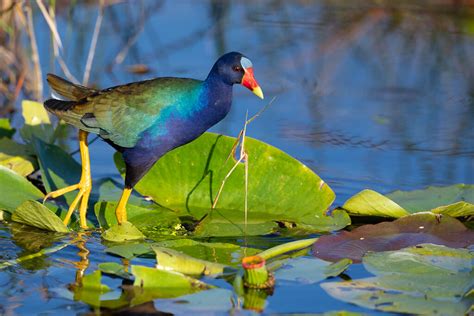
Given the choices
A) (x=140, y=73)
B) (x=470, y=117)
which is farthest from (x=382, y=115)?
(x=140, y=73)

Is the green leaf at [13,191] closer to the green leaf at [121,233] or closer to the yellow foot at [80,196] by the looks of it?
the yellow foot at [80,196]

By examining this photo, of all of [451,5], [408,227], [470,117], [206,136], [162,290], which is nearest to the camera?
[162,290]

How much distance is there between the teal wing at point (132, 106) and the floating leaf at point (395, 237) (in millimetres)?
740

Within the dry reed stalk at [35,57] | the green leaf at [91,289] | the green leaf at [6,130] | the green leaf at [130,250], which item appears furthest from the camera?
the dry reed stalk at [35,57]

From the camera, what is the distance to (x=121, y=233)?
3.57m

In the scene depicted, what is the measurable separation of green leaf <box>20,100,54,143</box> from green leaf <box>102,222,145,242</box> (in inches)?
35.1

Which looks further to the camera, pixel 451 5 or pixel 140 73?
pixel 451 5

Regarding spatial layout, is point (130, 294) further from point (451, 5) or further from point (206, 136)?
point (451, 5)

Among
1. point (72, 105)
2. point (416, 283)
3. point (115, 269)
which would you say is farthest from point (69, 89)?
point (416, 283)

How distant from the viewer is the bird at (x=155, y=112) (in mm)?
3650

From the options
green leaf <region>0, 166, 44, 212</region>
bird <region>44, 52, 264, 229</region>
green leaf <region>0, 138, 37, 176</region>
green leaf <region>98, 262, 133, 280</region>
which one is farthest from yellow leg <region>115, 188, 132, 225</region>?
green leaf <region>0, 138, 37, 176</region>

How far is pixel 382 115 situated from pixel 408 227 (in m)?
1.91

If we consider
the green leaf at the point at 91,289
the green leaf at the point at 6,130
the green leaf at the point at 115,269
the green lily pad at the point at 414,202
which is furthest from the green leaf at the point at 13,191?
the green lily pad at the point at 414,202

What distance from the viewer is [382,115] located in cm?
545
